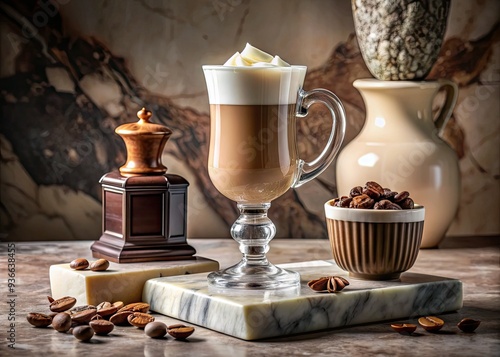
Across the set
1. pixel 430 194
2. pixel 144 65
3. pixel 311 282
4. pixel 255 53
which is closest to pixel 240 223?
pixel 311 282

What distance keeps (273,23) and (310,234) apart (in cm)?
46

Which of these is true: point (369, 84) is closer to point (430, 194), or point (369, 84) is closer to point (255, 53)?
point (430, 194)

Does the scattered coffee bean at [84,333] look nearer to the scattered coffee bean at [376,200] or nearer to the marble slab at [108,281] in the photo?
the marble slab at [108,281]

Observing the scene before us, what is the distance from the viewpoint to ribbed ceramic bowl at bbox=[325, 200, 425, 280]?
1.43 meters

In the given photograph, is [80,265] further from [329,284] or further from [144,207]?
[329,284]

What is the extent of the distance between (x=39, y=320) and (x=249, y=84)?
419mm

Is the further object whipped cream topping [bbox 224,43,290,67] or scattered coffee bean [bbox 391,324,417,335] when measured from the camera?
whipped cream topping [bbox 224,43,290,67]

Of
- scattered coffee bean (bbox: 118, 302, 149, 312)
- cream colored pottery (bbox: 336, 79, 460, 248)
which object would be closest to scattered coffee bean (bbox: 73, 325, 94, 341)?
scattered coffee bean (bbox: 118, 302, 149, 312)

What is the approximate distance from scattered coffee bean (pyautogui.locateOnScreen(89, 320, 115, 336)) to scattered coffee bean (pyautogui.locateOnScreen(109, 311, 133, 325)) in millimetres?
47

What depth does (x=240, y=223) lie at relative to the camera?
1424 millimetres

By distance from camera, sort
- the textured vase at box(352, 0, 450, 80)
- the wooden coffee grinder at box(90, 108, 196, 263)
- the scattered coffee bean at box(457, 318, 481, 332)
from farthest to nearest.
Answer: the textured vase at box(352, 0, 450, 80), the wooden coffee grinder at box(90, 108, 196, 263), the scattered coffee bean at box(457, 318, 481, 332)

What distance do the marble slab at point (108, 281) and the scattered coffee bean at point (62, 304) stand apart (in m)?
0.04

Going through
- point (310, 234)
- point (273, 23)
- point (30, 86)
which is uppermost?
point (273, 23)

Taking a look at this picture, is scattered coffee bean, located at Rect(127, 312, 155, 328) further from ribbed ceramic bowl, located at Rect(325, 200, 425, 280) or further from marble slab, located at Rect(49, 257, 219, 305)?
ribbed ceramic bowl, located at Rect(325, 200, 425, 280)
